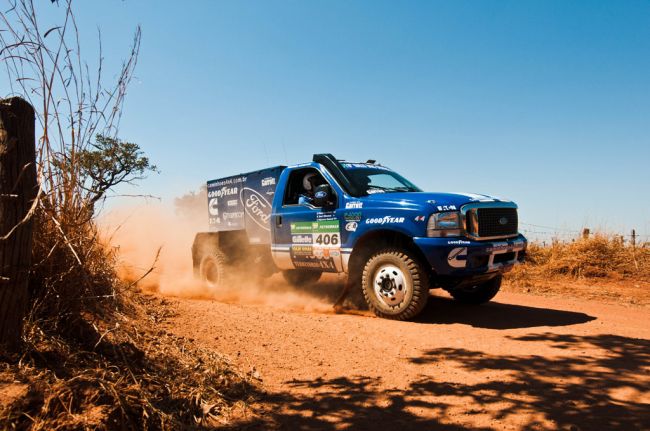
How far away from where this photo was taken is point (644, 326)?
17.6 ft

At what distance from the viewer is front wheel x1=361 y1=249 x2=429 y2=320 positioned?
533 cm

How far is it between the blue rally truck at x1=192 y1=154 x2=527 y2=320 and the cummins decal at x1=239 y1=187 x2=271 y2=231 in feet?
0.06

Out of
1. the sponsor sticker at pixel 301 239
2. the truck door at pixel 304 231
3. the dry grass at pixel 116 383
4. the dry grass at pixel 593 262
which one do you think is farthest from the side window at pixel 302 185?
the dry grass at pixel 593 262

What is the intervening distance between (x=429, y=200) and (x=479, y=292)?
2260 mm

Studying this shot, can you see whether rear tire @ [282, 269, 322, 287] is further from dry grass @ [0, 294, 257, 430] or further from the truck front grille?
dry grass @ [0, 294, 257, 430]

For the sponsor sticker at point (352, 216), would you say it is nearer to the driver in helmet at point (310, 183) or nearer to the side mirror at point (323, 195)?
the side mirror at point (323, 195)

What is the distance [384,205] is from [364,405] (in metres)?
3.22

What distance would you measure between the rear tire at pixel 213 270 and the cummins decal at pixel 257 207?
3.41 ft

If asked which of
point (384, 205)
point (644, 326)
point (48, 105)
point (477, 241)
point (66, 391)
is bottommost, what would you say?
point (644, 326)

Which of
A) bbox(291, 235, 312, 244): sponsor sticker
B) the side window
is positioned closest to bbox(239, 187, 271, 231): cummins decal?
the side window

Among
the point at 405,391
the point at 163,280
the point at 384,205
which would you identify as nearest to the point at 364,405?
the point at 405,391

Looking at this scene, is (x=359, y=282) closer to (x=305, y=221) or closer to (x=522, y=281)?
(x=305, y=221)

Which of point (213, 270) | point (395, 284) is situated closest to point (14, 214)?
point (395, 284)

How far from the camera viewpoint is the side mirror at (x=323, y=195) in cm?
629
